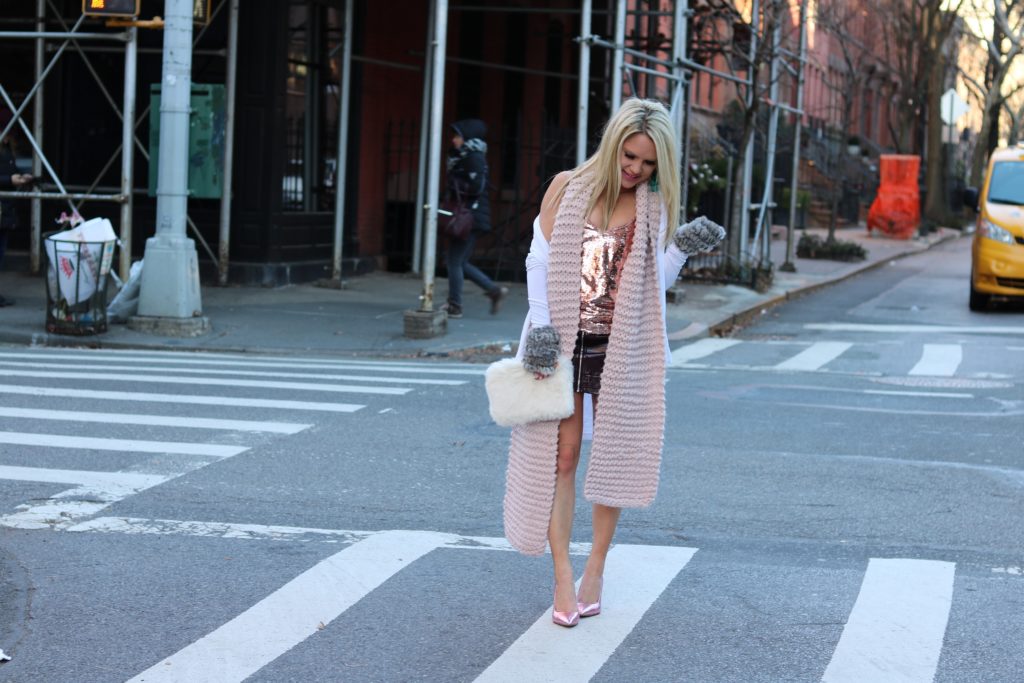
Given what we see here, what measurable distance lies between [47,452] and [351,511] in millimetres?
2157

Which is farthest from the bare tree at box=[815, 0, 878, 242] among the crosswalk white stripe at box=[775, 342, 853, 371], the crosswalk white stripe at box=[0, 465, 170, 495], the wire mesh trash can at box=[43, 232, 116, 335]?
the crosswalk white stripe at box=[0, 465, 170, 495]

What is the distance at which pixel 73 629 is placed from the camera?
5.30 metres

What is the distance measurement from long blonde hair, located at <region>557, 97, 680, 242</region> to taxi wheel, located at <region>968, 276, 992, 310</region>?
597 inches

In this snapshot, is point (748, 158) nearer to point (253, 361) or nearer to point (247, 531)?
point (253, 361)

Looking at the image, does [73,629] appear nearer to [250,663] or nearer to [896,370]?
[250,663]

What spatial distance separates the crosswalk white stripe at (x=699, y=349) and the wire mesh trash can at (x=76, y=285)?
209 inches

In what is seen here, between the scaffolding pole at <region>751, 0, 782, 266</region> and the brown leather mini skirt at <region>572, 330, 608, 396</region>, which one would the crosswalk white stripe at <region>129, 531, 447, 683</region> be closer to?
the brown leather mini skirt at <region>572, 330, 608, 396</region>

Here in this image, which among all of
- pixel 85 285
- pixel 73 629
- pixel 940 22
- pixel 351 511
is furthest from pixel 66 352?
pixel 940 22

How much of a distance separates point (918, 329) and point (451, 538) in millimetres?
11618

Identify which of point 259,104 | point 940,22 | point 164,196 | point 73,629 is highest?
point 940,22

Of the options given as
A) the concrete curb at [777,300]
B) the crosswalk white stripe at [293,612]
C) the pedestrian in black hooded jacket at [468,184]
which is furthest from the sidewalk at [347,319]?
the crosswalk white stripe at [293,612]

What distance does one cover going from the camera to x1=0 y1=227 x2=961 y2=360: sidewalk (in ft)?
45.6

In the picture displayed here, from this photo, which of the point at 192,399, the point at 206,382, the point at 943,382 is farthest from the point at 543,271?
the point at 943,382

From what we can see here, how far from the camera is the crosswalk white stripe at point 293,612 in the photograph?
16.0ft
